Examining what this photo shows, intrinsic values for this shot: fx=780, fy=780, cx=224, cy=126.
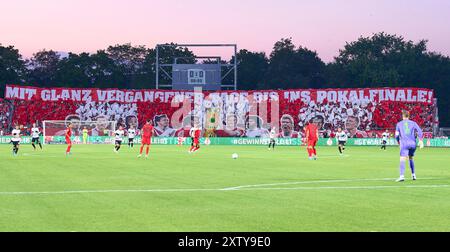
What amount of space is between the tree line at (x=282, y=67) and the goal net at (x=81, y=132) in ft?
111

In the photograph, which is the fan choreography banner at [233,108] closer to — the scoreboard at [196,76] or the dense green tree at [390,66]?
the scoreboard at [196,76]

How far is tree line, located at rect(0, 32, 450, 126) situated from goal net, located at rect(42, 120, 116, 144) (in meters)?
33.9

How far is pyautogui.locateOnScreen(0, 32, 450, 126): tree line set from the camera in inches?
4978

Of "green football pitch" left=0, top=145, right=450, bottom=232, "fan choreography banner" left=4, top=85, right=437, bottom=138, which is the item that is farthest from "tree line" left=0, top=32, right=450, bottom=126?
"green football pitch" left=0, top=145, right=450, bottom=232

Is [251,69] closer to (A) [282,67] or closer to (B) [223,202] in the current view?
(A) [282,67]

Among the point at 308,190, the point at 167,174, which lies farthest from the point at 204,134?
the point at 308,190

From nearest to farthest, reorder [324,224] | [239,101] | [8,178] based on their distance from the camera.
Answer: [324,224], [8,178], [239,101]

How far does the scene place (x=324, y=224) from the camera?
12.9 meters

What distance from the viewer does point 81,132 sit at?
288ft

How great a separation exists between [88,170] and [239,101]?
62.9 metres

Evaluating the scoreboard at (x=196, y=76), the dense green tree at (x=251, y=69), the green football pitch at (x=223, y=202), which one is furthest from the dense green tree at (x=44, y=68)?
the green football pitch at (x=223, y=202)
